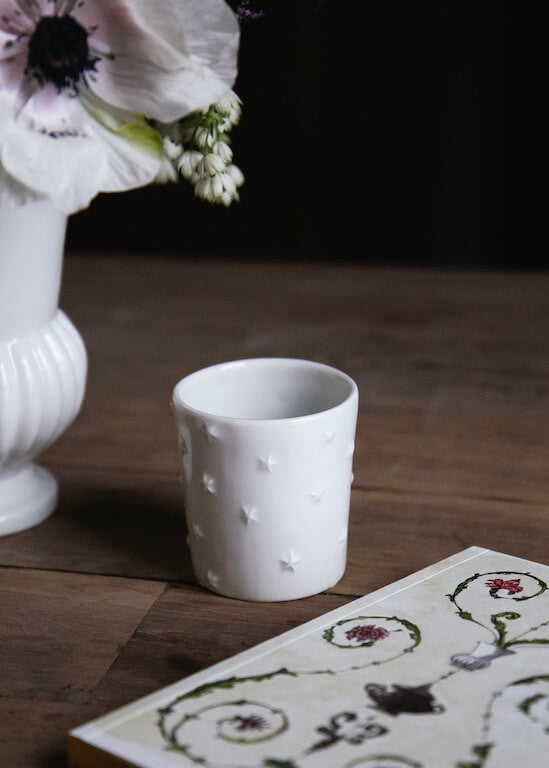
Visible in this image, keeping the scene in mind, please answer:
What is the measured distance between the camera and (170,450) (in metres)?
0.80

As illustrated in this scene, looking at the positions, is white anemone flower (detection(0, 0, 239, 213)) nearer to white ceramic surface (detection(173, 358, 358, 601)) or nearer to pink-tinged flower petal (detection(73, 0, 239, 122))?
pink-tinged flower petal (detection(73, 0, 239, 122))

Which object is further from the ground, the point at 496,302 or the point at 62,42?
the point at 62,42

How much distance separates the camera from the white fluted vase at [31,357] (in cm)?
62

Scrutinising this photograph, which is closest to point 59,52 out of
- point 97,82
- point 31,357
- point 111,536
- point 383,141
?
point 97,82

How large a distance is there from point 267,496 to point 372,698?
0.48ft

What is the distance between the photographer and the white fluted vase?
0.62 metres

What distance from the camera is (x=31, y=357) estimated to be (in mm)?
650

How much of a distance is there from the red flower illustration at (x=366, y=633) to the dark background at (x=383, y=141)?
4.05ft

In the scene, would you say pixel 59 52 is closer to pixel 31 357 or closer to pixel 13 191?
pixel 13 191

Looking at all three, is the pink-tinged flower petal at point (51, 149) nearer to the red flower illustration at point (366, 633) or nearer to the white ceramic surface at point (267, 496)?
the white ceramic surface at point (267, 496)

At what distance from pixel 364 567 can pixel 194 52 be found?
12.2 inches

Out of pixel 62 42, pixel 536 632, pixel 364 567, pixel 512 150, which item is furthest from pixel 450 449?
pixel 512 150

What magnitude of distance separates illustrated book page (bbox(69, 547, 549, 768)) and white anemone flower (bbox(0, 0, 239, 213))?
10.0 inches

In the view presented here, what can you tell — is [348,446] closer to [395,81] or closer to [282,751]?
[282,751]
